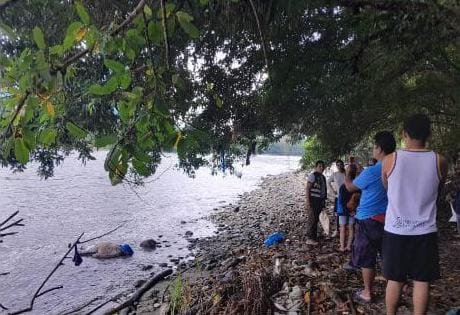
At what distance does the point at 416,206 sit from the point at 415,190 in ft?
0.44

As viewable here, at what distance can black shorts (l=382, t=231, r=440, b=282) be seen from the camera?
10.4 ft

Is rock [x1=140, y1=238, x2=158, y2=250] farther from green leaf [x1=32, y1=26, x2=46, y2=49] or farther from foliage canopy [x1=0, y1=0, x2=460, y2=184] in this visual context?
green leaf [x1=32, y1=26, x2=46, y2=49]

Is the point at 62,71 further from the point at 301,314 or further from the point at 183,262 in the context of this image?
the point at 183,262

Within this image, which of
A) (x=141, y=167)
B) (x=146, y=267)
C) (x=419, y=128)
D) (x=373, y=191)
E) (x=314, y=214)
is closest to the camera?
(x=141, y=167)

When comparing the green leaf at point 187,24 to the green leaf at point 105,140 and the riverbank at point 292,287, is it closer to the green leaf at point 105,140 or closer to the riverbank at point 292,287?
the green leaf at point 105,140

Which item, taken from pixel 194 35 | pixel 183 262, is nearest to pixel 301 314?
pixel 194 35

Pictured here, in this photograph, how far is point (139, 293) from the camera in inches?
356

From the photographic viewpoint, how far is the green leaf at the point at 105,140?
125cm

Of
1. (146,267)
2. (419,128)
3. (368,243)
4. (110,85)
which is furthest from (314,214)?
(110,85)

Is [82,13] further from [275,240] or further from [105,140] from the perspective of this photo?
[275,240]

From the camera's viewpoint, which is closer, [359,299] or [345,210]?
[359,299]

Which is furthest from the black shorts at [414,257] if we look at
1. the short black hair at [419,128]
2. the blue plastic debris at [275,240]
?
the blue plastic debris at [275,240]

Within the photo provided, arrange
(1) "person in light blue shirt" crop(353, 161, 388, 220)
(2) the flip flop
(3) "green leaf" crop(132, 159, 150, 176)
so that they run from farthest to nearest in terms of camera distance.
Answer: (2) the flip flop → (1) "person in light blue shirt" crop(353, 161, 388, 220) → (3) "green leaf" crop(132, 159, 150, 176)

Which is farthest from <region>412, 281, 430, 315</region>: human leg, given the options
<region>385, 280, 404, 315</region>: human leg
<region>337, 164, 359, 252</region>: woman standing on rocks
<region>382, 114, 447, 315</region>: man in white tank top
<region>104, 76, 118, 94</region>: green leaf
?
<region>337, 164, 359, 252</region>: woman standing on rocks
